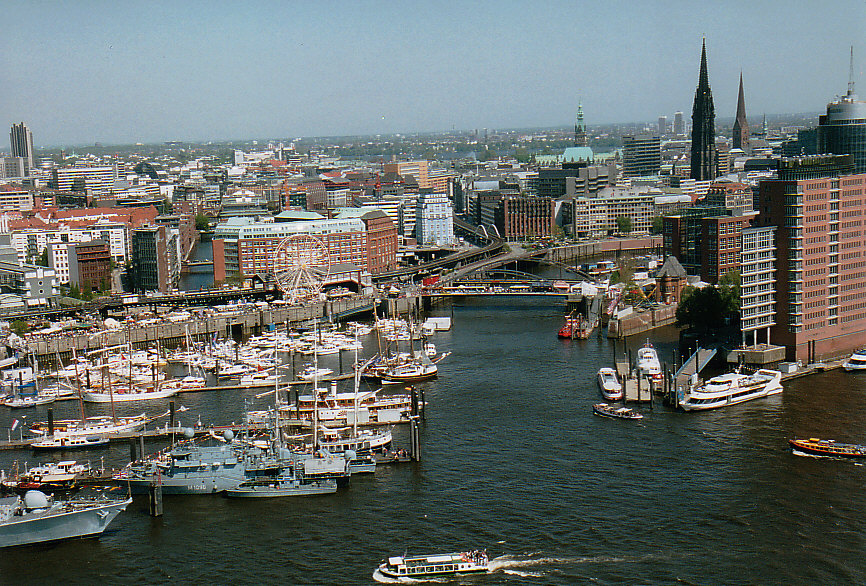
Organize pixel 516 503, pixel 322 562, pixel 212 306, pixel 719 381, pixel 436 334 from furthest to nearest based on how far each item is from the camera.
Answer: pixel 212 306, pixel 436 334, pixel 719 381, pixel 516 503, pixel 322 562

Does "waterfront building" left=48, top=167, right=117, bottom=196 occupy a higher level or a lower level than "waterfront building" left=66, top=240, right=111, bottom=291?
higher

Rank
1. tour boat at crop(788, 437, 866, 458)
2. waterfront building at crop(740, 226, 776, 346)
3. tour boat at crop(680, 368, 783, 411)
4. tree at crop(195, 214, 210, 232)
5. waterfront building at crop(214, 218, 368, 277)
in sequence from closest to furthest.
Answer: tour boat at crop(788, 437, 866, 458) < tour boat at crop(680, 368, 783, 411) < waterfront building at crop(740, 226, 776, 346) < waterfront building at crop(214, 218, 368, 277) < tree at crop(195, 214, 210, 232)

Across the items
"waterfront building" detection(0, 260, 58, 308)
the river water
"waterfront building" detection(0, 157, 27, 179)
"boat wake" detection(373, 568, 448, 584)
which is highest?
"waterfront building" detection(0, 157, 27, 179)

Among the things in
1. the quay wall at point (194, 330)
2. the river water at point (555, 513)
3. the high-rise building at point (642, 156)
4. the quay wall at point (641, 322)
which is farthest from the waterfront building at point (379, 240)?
the high-rise building at point (642, 156)

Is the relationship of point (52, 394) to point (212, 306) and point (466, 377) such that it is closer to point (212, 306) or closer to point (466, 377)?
point (466, 377)

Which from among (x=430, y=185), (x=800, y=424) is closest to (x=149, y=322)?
(x=800, y=424)

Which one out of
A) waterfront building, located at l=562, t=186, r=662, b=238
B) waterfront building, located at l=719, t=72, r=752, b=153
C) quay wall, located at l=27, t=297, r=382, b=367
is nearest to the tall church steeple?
waterfront building, located at l=719, t=72, r=752, b=153

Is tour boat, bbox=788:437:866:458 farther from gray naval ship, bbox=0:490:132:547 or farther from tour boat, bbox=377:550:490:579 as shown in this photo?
gray naval ship, bbox=0:490:132:547
